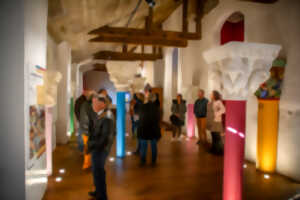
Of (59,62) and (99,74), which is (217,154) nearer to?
(59,62)

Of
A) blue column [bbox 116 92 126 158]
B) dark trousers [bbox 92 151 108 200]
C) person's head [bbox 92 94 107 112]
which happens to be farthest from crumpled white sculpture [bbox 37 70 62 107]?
blue column [bbox 116 92 126 158]

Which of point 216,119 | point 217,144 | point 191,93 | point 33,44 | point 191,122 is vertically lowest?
point 217,144

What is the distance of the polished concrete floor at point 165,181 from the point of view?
9.64 ft

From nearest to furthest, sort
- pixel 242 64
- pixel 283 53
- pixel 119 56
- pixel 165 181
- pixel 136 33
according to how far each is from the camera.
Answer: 1. pixel 242 64
2. pixel 165 181
3. pixel 283 53
4. pixel 136 33
5. pixel 119 56

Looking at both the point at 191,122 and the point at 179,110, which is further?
the point at 191,122

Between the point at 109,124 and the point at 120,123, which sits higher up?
the point at 109,124

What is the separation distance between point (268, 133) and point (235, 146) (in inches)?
74.8

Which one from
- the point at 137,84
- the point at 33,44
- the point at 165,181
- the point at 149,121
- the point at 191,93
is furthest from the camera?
the point at 137,84

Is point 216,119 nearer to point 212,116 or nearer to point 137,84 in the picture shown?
point 212,116

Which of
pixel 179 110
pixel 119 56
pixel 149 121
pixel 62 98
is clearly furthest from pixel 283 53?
pixel 119 56

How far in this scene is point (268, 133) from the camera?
12.5 feet

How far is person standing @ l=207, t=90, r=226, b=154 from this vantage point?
15.6ft

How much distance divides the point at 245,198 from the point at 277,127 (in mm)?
1638

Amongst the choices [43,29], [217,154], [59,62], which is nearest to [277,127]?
[217,154]
